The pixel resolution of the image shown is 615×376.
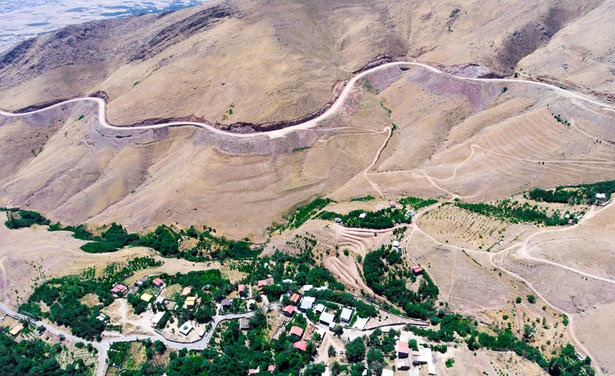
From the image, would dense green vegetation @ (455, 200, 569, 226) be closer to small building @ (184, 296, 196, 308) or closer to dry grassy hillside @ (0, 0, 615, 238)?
dry grassy hillside @ (0, 0, 615, 238)

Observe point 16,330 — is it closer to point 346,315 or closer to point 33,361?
point 33,361

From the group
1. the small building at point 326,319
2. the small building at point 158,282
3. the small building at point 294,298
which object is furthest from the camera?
the small building at point 158,282

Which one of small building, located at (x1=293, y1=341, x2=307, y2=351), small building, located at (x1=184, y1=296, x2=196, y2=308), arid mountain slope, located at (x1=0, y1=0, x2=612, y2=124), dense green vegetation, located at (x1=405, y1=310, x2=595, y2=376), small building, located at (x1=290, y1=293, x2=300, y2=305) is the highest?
arid mountain slope, located at (x1=0, y1=0, x2=612, y2=124)

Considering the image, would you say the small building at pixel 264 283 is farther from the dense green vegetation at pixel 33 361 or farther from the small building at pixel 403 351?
the dense green vegetation at pixel 33 361

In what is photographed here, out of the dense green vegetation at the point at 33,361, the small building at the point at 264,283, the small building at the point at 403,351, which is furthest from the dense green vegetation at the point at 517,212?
the dense green vegetation at the point at 33,361

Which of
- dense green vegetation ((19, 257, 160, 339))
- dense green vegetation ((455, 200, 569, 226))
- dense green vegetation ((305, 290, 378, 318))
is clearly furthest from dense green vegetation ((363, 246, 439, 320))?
dense green vegetation ((19, 257, 160, 339))

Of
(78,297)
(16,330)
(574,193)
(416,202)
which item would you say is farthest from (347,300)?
(16,330)
